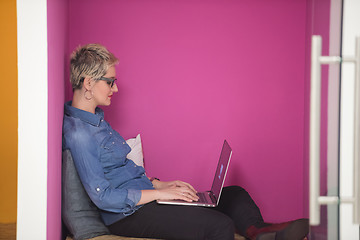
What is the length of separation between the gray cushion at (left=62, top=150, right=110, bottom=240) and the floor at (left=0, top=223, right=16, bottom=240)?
0.55m

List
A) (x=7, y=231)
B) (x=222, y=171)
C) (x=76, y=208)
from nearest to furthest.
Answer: (x=76, y=208)
(x=222, y=171)
(x=7, y=231)

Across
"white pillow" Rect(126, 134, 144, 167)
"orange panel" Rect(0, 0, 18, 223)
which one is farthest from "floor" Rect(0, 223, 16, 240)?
"white pillow" Rect(126, 134, 144, 167)

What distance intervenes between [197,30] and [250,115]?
77 centimetres

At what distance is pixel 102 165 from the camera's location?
238cm

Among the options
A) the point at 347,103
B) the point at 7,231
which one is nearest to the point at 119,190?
the point at 7,231

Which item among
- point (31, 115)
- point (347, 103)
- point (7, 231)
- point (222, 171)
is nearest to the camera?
point (347, 103)

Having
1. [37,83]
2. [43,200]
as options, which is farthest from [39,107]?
[43,200]

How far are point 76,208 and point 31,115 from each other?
705 millimetres

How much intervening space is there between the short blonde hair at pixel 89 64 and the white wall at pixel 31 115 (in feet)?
1.82

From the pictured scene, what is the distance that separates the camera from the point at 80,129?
90.0 inches

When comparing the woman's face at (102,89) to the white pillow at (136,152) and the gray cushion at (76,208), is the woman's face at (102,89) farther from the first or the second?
the white pillow at (136,152)

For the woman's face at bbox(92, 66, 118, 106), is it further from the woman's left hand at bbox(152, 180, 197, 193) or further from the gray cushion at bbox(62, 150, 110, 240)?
the woman's left hand at bbox(152, 180, 197, 193)

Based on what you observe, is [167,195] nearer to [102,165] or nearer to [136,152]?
[102,165]

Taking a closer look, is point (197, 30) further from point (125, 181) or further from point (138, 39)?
point (125, 181)
